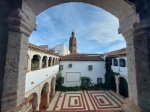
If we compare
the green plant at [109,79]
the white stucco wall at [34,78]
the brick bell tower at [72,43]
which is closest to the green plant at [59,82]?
the green plant at [109,79]

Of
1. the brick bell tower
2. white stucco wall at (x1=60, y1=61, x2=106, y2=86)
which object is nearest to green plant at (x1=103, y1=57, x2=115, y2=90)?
white stucco wall at (x1=60, y1=61, x2=106, y2=86)

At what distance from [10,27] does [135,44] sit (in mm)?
1970

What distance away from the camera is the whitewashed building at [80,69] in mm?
18266

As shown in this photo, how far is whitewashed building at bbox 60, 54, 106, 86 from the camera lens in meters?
18.3

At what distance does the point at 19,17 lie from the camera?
157 centimetres

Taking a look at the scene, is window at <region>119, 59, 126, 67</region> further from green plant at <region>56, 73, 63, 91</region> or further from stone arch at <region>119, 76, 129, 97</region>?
green plant at <region>56, 73, 63, 91</region>

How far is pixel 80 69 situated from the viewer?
1858 centimetres

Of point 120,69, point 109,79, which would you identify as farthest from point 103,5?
point 109,79

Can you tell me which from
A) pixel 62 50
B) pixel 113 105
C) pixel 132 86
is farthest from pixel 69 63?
pixel 132 86

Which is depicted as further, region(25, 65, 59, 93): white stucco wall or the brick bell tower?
the brick bell tower

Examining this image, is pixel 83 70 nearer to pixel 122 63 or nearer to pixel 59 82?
pixel 59 82

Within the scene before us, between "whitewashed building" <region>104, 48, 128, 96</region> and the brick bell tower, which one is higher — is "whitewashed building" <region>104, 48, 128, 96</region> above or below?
below

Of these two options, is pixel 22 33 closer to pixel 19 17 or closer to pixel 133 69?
pixel 19 17

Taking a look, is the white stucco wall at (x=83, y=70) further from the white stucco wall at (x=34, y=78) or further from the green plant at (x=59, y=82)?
the white stucco wall at (x=34, y=78)
